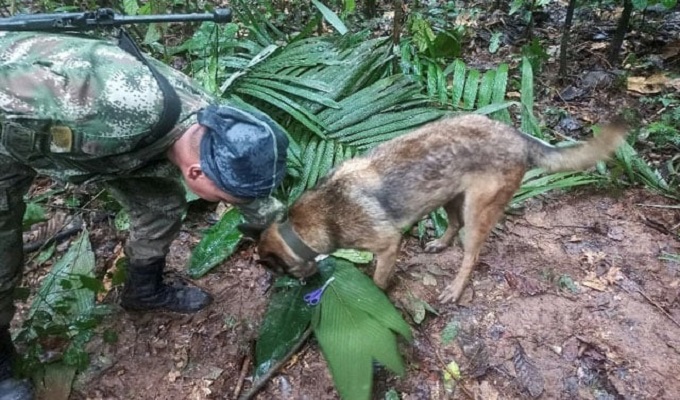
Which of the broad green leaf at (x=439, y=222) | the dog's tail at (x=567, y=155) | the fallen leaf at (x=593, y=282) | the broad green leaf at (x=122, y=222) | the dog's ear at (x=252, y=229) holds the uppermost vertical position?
the dog's tail at (x=567, y=155)

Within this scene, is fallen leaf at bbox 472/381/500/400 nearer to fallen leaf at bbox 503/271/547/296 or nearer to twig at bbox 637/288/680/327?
fallen leaf at bbox 503/271/547/296

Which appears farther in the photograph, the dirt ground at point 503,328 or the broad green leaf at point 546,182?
the broad green leaf at point 546,182

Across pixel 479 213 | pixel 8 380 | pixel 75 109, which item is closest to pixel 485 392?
pixel 479 213

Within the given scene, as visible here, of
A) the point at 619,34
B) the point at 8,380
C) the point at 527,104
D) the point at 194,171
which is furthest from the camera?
the point at 619,34

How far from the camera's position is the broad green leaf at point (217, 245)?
165 inches

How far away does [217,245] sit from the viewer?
421 centimetres

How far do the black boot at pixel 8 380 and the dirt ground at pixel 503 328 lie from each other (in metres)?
0.31

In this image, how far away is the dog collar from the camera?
336cm

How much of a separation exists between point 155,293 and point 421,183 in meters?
1.91

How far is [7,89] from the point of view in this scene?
Answer: 236 cm

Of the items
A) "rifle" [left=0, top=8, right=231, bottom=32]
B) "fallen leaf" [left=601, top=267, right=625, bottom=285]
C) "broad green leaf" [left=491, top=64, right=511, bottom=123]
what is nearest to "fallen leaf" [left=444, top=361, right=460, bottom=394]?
"fallen leaf" [left=601, top=267, right=625, bottom=285]

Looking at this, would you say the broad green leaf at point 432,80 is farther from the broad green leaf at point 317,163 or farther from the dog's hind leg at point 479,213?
the dog's hind leg at point 479,213

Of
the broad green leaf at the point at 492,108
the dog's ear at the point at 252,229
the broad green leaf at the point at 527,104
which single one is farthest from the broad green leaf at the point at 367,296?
the broad green leaf at the point at 527,104

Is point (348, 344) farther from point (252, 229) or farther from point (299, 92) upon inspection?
point (299, 92)
